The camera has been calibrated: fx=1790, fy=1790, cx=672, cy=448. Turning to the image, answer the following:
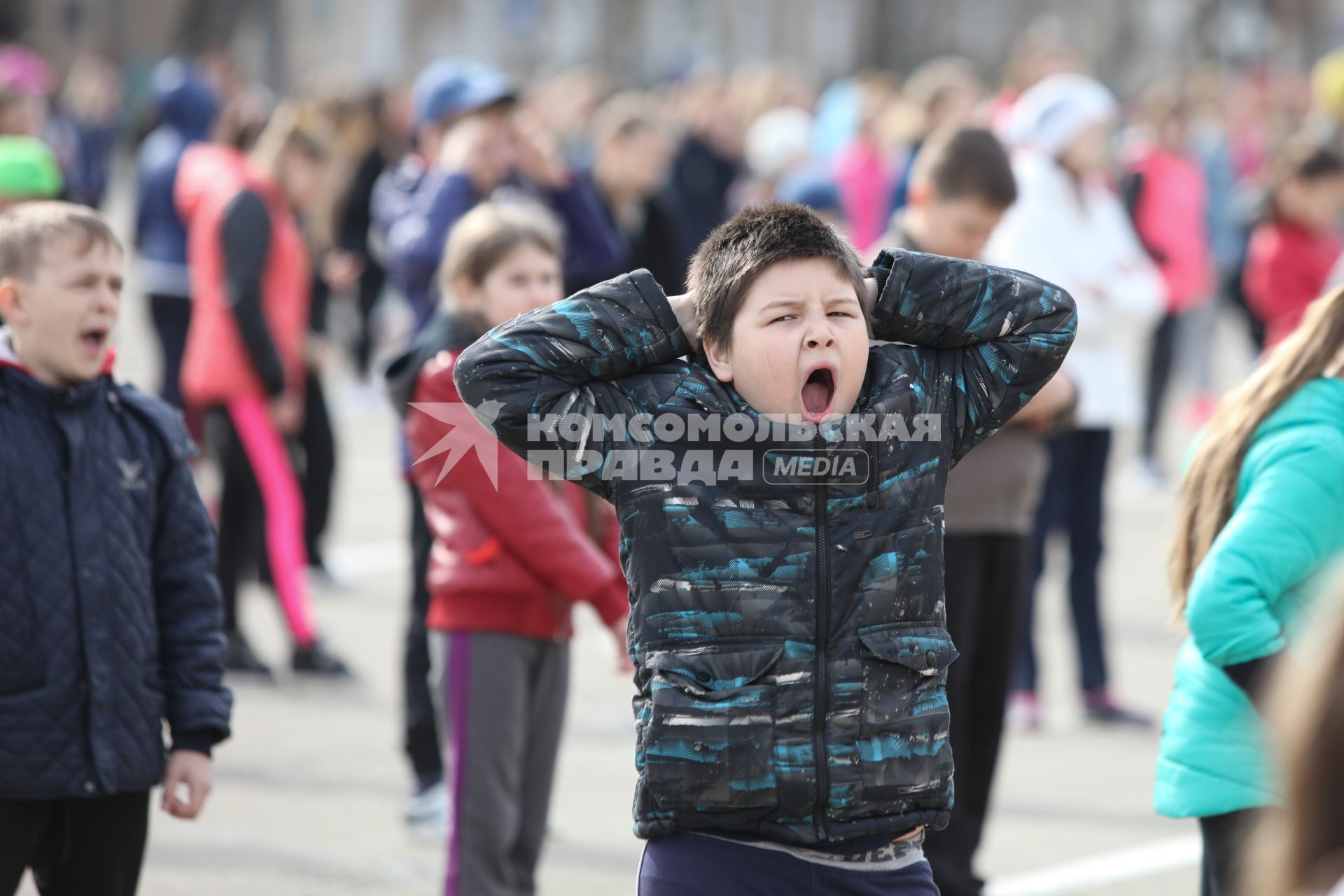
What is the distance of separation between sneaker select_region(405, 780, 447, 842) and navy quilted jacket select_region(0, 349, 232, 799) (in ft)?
6.39

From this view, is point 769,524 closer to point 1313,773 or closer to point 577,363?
point 577,363

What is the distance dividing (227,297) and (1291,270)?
5354 mm

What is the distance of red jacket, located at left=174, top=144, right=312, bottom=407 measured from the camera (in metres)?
7.36

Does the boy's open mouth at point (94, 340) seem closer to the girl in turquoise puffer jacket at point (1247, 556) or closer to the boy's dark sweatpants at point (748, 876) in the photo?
the boy's dark sweatpants at point (748, 876)

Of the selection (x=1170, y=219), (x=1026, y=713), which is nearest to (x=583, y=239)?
(x=1026, y=713)

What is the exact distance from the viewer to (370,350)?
1477cm

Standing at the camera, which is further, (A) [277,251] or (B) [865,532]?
(A) [277,251]

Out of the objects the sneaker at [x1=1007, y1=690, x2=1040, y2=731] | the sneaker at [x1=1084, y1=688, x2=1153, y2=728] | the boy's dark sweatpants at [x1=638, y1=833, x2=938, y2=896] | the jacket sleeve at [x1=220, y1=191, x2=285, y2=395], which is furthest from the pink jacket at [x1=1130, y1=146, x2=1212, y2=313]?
the boy's dark sweatpants at [x1=638, y1=833, x2=938, y2=896]

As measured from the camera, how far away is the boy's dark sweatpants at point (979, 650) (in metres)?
4.80

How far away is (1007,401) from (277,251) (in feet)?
16.6

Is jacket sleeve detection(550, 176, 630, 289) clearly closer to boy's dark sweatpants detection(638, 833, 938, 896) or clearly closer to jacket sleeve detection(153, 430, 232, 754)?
jacket sleeve detection(153, 430, 232, 754)

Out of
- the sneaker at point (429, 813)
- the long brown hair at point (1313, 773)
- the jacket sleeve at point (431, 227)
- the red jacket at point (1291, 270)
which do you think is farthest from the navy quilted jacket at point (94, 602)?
the red jacket at point (1291, 270)

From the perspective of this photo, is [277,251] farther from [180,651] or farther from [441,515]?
[180,651]

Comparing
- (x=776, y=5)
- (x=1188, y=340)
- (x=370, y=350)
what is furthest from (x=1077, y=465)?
(x=776, y=5)
